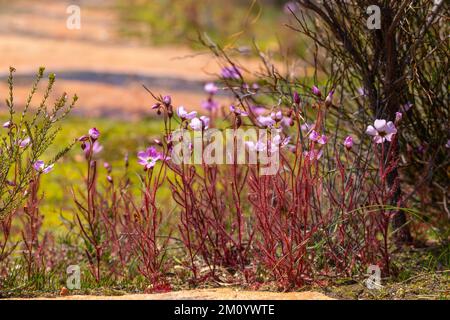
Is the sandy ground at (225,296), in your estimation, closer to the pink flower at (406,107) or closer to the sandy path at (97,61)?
the pink flower at (406,107)

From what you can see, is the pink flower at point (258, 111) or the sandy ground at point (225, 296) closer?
the sandy ground at point (225, 296)

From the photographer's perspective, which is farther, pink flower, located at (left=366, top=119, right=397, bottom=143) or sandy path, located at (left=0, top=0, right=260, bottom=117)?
sandy path, located at (left=0, top=0, right=260, bottom=117)

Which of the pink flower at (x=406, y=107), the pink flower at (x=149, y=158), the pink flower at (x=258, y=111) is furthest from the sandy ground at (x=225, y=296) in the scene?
the pink flower at (x=258, y=111)

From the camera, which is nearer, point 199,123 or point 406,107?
point 199,123

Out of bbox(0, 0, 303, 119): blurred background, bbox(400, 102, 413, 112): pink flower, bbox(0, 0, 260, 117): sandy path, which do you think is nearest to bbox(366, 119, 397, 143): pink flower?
bbox(400, 102, 413, 112): pink flower

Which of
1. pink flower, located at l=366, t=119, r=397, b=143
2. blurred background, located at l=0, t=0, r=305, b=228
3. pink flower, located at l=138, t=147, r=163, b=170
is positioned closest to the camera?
pink flower, located at l=366, t=119, r=397, b=143

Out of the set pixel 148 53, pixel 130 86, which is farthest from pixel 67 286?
pixel 148 53

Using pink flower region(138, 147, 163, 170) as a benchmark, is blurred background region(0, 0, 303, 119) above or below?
above

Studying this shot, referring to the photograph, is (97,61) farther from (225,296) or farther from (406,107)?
(225,296)

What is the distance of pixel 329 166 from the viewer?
4.08 m

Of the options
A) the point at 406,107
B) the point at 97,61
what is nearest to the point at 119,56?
the point at 97,61

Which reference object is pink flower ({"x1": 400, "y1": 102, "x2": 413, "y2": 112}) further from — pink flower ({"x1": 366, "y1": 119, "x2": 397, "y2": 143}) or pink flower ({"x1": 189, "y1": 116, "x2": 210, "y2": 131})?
pink flower ({"x1": 189, "y1": 116, "x2": 210, "y2": 131})
